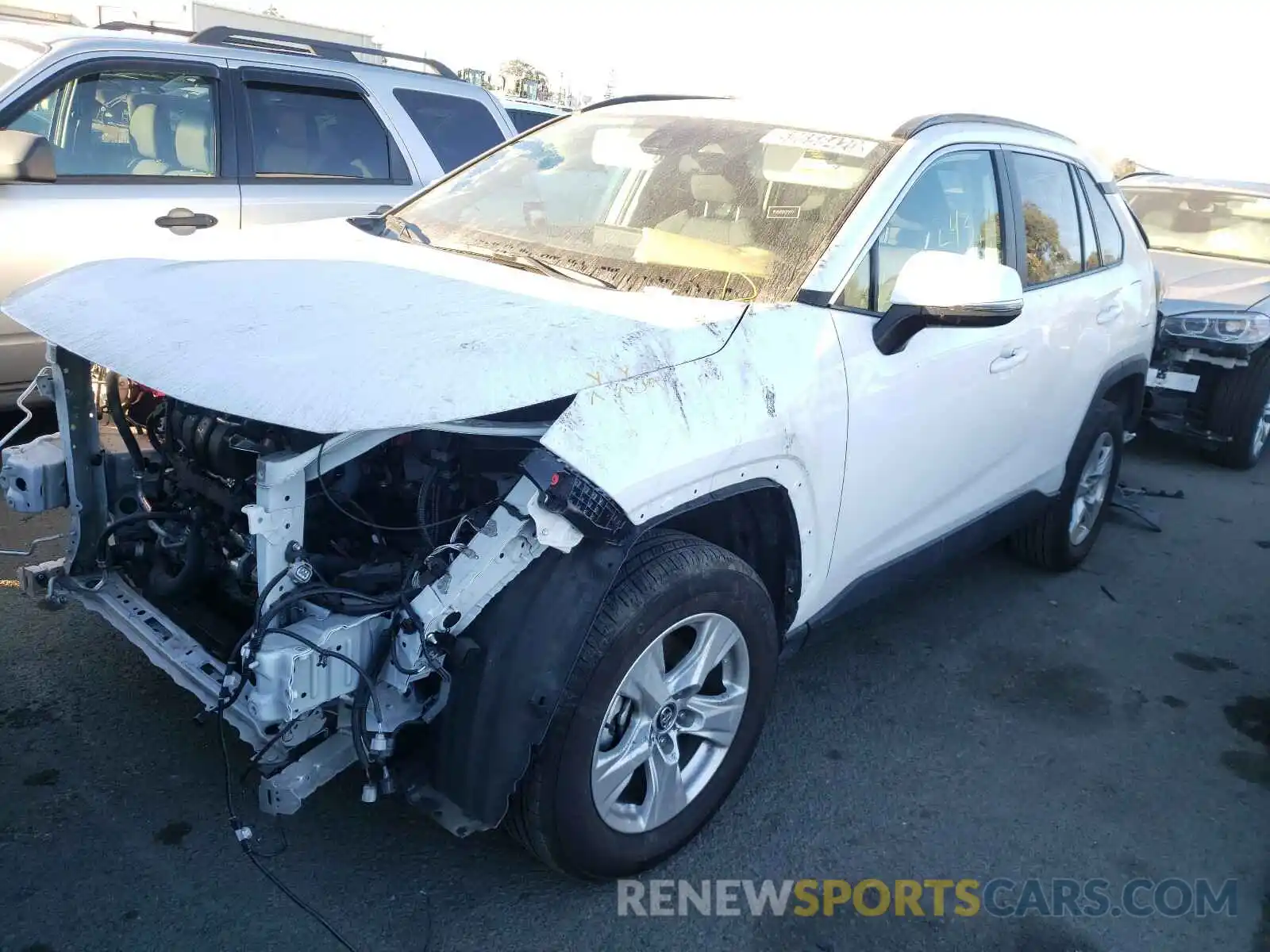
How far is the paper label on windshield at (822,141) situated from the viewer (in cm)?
315

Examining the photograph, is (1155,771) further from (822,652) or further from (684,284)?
(684,284)

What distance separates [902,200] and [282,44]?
427cm

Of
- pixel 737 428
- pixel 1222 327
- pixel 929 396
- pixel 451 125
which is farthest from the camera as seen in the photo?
pixel 1222 327

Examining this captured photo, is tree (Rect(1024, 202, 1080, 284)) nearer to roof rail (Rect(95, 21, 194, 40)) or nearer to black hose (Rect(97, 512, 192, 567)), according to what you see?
black hose (Rect(97, 512, 192, 567))

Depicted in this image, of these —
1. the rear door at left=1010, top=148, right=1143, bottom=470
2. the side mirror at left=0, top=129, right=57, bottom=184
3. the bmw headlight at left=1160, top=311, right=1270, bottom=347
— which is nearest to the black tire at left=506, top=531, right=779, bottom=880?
the rear door at left=1010, top=148, right=1143, bottom=470

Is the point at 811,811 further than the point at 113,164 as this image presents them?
No

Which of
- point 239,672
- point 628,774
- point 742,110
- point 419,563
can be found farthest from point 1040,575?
point 239,672

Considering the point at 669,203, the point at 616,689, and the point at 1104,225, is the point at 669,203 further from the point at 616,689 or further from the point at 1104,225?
the point at 1104,225

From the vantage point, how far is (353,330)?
7.54 ft

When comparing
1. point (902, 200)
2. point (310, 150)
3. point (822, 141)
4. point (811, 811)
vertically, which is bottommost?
point (811, 811)

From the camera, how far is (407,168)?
6.00 meters

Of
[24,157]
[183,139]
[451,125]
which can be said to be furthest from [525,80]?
[24,157]

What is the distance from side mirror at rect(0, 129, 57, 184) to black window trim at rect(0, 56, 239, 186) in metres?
0.37

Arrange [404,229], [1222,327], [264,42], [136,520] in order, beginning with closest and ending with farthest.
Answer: [136,520], [404,229], [264,42], [1222,327]
